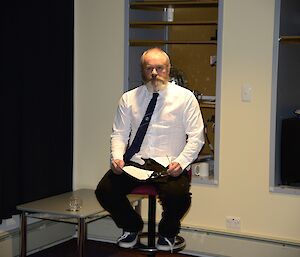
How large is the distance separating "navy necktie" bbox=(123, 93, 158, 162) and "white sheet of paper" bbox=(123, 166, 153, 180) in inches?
5.8

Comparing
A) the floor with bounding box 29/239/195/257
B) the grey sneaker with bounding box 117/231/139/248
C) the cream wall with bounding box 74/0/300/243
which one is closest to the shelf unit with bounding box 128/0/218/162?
the cream wall with bounding box 74/0/300/243

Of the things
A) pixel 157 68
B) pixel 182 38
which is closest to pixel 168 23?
pixel 182 38

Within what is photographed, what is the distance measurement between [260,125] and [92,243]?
1550mm

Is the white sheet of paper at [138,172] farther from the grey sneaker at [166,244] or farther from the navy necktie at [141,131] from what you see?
the grey sneaker at [166,244]

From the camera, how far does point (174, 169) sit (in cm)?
293

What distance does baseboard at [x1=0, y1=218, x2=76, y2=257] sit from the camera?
3.70 meters

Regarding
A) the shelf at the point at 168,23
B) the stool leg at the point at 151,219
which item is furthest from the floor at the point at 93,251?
the shelf at the point at 168,23

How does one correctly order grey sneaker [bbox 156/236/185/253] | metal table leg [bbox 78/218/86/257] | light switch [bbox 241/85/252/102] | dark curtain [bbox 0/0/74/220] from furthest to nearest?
light switch [bbox 241/85/252/102] → dark curtain [bbox 0/0/74/220] → metal table leg [bbox 78/218/86/257] → grey sneaker [bbox 156/236/185/253]

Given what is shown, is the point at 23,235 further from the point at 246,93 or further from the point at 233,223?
the point at 246,93

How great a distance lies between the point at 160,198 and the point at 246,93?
3.76ft

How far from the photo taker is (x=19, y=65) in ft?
12.1

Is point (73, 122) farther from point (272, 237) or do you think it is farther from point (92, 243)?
point (272, 237)

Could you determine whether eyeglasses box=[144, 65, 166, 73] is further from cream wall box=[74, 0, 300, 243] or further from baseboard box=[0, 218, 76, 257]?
baseboard box=[0, 218, 76, 257]

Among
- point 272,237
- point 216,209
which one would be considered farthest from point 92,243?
point 272,237
